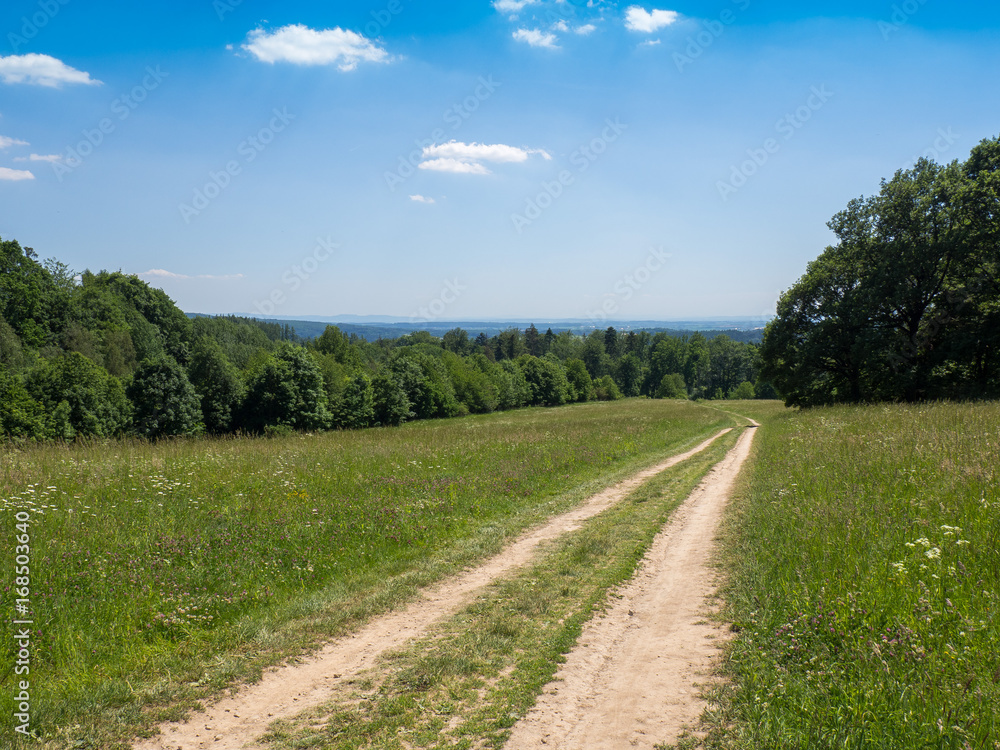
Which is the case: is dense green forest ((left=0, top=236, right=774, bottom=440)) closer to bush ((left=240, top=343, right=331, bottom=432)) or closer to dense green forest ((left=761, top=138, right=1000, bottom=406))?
bush ((left=240, top=343, right=331, bottom=432))

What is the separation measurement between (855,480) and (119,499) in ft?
43.2

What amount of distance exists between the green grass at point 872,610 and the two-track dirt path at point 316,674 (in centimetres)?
332

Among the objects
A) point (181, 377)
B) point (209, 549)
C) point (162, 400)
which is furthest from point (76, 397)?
point (209, 549)

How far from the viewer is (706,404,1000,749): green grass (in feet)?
11.9

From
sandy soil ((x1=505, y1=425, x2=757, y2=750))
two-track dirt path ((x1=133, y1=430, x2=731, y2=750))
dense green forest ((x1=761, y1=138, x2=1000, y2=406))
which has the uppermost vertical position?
dense green forest ((x1=761, y1=138, x2=1000, y2=406))

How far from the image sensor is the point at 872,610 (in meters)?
4.93

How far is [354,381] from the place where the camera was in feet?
210

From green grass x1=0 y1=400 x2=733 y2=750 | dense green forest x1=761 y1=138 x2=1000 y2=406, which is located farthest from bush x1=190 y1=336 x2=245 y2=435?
dense green forest x1=761 y1=138 x2=1000 y2=406

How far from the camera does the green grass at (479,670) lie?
4.09 metres

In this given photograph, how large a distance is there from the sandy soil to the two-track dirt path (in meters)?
1.89

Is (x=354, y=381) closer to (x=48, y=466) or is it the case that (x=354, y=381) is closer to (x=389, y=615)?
(x=48, y=466)

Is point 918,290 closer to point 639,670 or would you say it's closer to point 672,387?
point 639,670

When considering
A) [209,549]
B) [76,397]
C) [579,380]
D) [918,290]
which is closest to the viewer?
[209,549]

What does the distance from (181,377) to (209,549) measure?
143 feet
